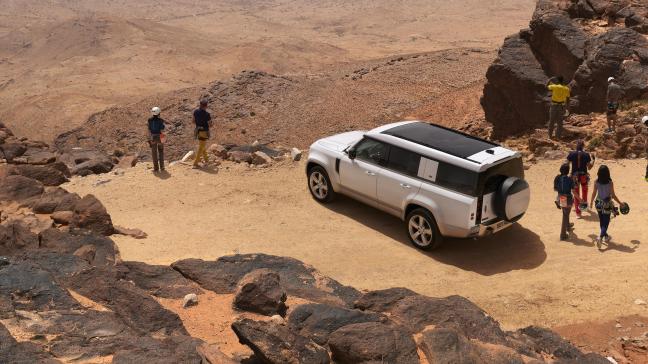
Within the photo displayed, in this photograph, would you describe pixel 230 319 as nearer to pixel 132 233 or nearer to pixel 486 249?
pixel 132 233

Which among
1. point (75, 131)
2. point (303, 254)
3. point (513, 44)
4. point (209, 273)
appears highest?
point (513, 44)

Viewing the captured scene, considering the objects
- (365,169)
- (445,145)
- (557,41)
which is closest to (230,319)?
(365,169)

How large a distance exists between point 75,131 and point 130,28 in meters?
27.4

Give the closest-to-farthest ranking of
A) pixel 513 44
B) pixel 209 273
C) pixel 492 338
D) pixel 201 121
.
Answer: pixel 492 338
pixel 209 273
pixel 201 121
pixel 513 44

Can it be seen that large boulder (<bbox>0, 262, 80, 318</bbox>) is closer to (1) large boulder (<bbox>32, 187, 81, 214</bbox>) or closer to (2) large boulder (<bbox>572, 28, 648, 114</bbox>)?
(1) large boulder (<bbox>32, 187, 81, 214</bbox>)

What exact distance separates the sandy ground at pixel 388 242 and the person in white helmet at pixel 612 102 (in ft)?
6.20

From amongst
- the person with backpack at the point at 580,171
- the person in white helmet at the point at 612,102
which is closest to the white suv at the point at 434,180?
the person with backpack at the point at 580,171

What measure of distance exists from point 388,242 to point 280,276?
3.00 m

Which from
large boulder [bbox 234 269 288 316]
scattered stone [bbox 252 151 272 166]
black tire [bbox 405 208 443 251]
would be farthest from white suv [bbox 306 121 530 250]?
large boulder [bbox 234 269 288 316]

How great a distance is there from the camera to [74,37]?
173 ft

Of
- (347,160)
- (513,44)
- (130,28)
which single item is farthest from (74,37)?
(347,160)

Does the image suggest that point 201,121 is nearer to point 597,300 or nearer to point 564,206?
point 564,206

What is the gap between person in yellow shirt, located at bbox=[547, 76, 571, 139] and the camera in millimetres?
15969

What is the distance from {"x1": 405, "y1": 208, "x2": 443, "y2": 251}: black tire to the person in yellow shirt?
707 cm
